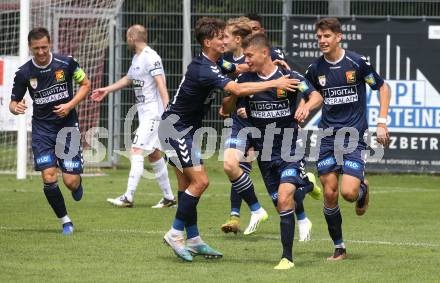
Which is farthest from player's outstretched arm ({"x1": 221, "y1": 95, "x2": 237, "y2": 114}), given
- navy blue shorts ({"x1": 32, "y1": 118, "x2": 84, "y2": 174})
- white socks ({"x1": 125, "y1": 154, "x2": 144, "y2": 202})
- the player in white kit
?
white socks ({"x1": 125, "y1": 154, "x2": 144, "y2": 202})

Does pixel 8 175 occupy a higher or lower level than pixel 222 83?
lower

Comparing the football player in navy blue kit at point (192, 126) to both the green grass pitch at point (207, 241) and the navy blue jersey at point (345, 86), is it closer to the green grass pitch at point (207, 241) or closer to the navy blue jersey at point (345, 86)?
the green grass pitch at point (207, 241)

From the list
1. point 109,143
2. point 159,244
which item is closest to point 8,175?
point 109,143

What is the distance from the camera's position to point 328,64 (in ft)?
33.3

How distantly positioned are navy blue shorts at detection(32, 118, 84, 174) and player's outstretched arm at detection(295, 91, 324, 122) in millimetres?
3233

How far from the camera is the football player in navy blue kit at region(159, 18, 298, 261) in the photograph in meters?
9.61

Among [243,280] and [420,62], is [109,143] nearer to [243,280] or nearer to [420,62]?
[420,62]

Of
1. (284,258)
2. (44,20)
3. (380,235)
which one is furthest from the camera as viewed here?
(44,20)

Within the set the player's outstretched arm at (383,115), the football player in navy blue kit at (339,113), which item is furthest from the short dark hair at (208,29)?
the player's outstretched arm at (383,115)

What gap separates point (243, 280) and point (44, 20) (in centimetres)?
1222

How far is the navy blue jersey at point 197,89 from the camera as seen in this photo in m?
9.52

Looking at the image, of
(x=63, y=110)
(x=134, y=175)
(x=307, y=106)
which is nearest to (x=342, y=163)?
(x=307, y=106)

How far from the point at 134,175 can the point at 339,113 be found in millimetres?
5391

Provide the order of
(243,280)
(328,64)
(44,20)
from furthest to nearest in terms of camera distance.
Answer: (44,20) < (328,64) < (243,280)
